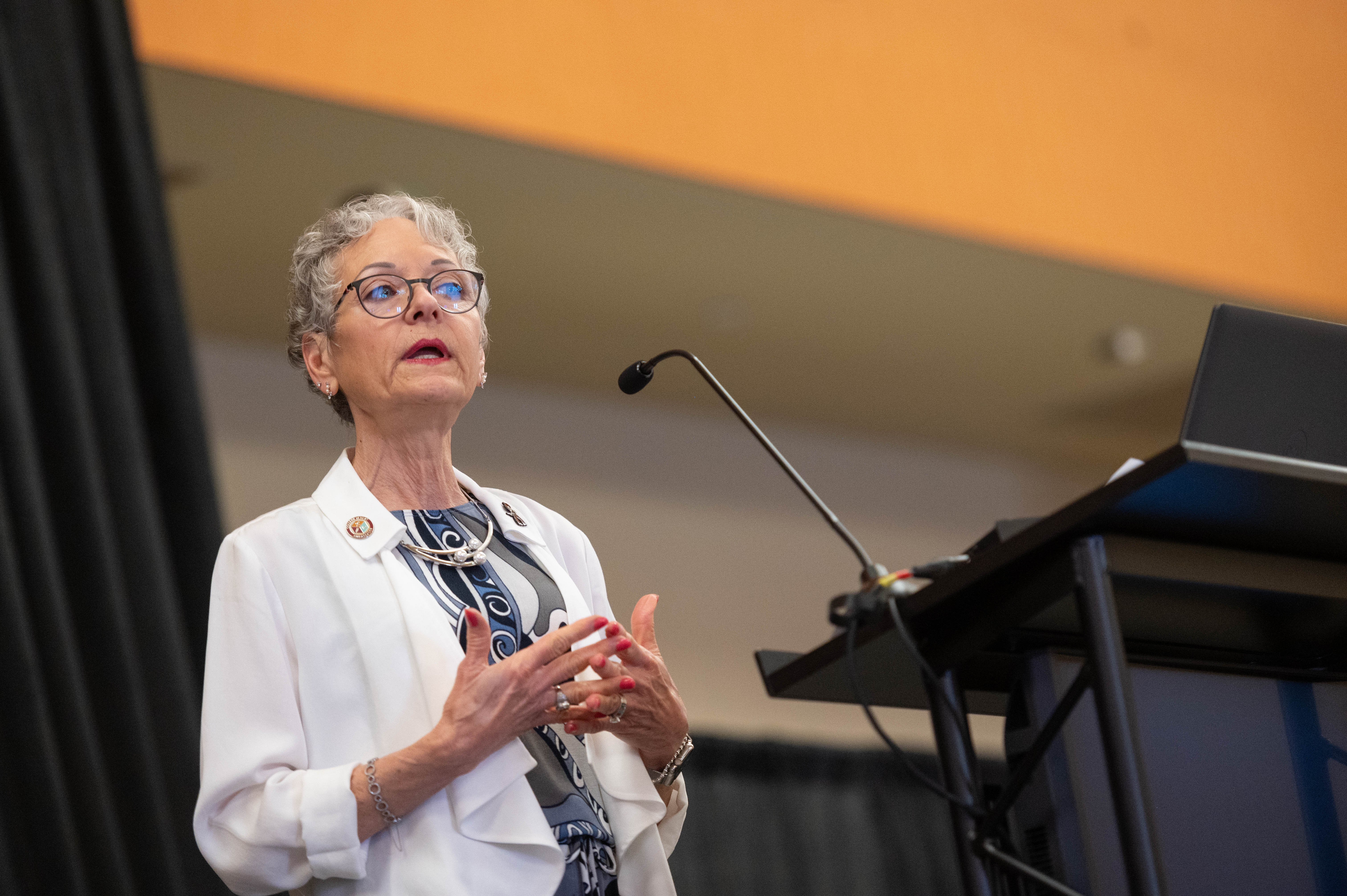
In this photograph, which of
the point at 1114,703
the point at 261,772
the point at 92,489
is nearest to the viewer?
the point at 1114,703

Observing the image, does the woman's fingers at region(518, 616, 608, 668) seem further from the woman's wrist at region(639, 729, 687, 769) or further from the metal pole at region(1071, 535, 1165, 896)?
the metal pole at region(1071, 535, 1165, 896)

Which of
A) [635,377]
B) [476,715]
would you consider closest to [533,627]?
[476,715]

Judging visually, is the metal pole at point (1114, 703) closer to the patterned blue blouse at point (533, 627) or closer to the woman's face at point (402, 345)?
the patterned blue blouse at point (533, 627)

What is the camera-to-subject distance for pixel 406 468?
67.3 inches

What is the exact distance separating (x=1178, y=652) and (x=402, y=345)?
92 centimetres

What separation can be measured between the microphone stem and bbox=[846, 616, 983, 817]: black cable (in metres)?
0.06

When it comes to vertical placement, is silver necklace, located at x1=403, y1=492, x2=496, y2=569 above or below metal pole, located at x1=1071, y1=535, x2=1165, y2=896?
above

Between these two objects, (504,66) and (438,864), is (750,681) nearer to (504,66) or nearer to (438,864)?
(504,66)

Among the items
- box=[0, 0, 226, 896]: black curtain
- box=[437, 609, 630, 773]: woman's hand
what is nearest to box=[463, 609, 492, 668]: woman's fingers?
box=[437, 609, 630, 773]: woman's hand

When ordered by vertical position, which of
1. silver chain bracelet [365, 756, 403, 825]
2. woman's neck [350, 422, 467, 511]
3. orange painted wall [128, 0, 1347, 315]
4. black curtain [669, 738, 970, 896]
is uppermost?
orange painted wall [128, 0, 1347, 315]

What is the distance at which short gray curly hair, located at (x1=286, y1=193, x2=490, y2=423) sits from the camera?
5.85 ft

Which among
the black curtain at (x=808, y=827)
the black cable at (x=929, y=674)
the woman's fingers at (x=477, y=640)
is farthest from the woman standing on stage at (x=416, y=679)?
the black curtain at (x=808, y=827)

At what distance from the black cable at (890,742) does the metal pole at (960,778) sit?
1cm

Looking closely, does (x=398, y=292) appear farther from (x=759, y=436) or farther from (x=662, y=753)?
(x=662, y=753)
